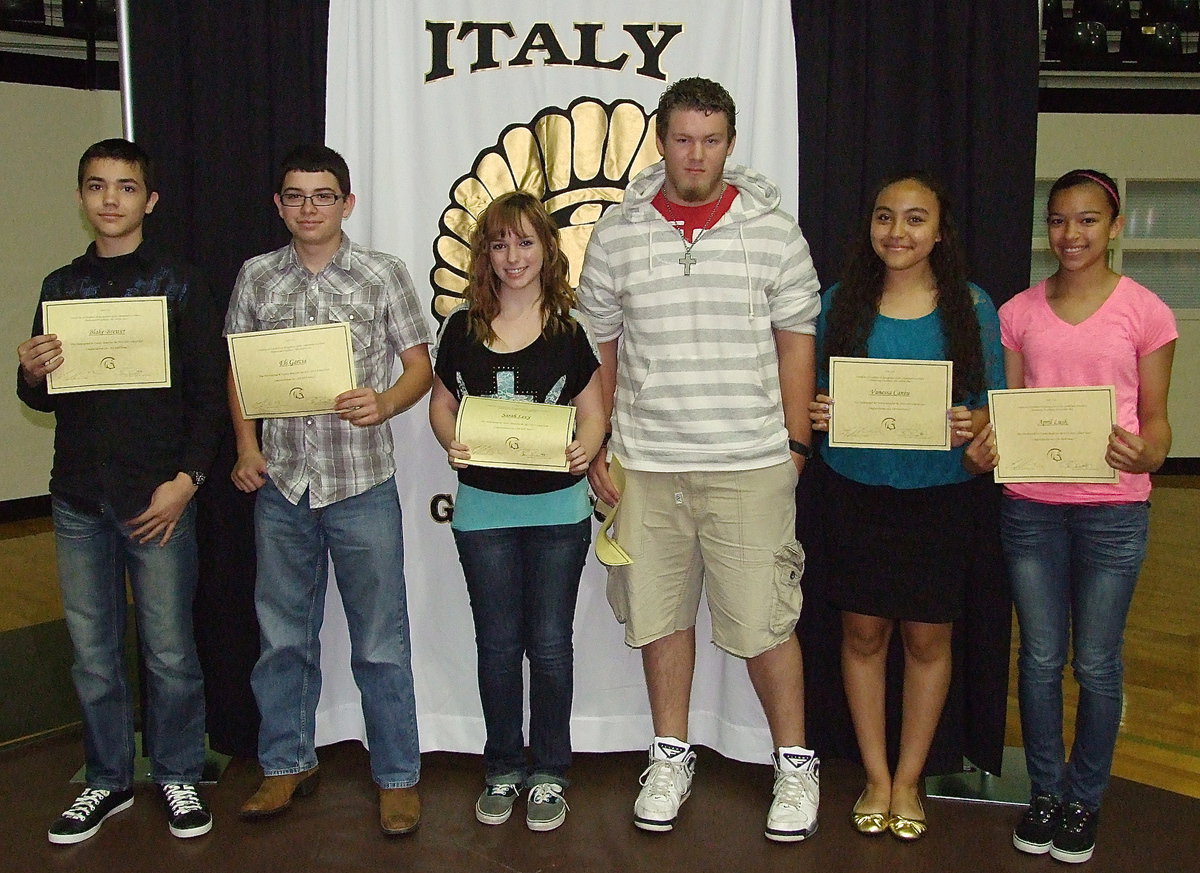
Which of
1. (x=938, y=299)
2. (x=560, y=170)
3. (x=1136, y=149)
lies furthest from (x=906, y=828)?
(x=1136, y=149)

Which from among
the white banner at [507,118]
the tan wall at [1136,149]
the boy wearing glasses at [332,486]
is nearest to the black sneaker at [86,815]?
the boy wearing glasses at [332,486]

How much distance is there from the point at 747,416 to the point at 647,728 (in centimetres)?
126

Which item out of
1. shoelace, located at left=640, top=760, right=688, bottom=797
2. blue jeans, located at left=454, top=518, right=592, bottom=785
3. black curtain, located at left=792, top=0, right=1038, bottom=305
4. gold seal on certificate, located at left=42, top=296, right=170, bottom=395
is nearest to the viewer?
gold seal on certificate, located at left=42, top=296, right=170, bottom=395

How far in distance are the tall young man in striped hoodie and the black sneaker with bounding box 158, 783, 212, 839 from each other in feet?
3.92

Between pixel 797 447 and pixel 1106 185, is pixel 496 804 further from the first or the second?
pixel 1106 185

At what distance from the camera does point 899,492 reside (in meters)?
2.65

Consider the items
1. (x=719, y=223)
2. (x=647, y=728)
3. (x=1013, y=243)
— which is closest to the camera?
(x=719, y=223)

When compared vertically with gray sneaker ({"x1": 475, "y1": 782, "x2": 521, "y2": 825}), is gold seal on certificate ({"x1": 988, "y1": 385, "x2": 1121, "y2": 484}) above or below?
above

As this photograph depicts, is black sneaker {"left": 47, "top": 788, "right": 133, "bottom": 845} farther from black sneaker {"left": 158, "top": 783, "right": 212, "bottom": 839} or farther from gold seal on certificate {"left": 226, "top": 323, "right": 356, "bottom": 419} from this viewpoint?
gold seal on certificate {"left": 226, "top": 323, "right": 356, "bottom": 419}

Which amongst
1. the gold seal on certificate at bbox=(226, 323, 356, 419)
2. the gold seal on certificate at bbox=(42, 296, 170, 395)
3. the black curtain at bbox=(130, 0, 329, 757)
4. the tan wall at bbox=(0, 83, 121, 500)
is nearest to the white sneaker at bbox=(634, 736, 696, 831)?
the gold seal on certificate at bbox=(226, 323, 356, 419)

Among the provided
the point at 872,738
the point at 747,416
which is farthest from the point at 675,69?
the point at 872,738

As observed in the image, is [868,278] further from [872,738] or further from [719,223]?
[872,738]

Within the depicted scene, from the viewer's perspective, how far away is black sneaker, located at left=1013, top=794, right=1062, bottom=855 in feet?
8.77

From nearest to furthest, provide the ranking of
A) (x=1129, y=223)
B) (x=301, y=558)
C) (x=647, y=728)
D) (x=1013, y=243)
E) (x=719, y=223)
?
(x=719, y=223), (x=301, y=558), (x=1013, y=243), (x=647, y=728), (x=1129, y=223)
